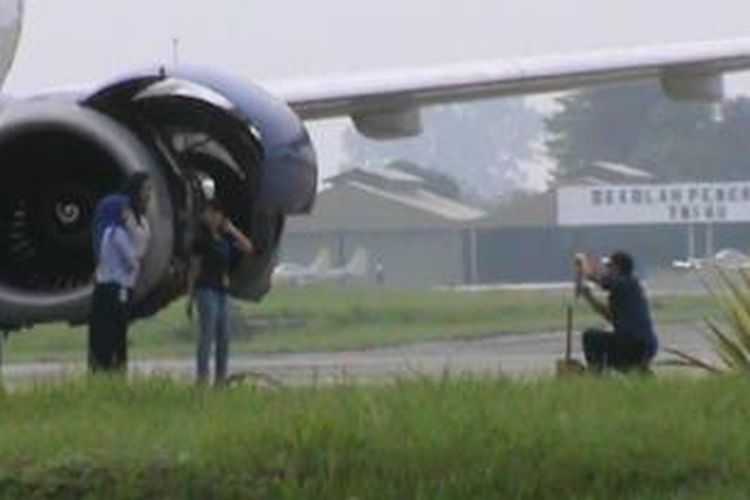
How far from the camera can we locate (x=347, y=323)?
1620 inches

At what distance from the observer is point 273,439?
10.8 m

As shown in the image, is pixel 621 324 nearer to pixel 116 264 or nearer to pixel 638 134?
pixel 116 264

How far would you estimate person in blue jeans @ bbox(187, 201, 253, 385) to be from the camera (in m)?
17.2

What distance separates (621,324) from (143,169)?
3.12 meters

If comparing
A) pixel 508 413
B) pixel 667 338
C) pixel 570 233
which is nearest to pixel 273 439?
pixel 508 413

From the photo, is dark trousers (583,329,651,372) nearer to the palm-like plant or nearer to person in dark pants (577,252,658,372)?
person in dark pants (577,252,658,372)

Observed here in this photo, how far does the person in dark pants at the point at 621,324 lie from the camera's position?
18.1 m

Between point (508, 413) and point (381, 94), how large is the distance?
33.0 ft

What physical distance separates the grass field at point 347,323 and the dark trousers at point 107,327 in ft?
40.5

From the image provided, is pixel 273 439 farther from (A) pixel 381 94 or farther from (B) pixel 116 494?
(A) pixel 381 94

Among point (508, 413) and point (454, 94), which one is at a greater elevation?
point (454, 94)

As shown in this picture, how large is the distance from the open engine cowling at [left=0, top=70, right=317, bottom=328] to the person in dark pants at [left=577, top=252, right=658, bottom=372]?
1870mm

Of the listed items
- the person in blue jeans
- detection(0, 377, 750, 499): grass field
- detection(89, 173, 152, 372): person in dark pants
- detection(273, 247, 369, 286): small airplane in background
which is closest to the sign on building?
detection(273, 247, 369, 286): small airplane in background

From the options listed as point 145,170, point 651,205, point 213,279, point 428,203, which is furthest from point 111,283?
point 428,203
